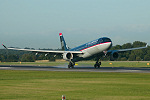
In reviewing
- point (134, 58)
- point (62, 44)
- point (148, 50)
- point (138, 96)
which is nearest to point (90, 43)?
point (62, 44)

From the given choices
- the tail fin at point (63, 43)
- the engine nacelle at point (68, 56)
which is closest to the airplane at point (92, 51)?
the engine nacelle at point (68, 56)

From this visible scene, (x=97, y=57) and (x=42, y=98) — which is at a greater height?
(x=97, y=57)

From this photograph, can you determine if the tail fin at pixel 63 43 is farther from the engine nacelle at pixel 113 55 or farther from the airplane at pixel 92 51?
the engine nacelle at pixel 113 55

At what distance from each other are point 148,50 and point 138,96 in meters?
168

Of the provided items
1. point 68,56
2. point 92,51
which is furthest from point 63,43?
point 92,51

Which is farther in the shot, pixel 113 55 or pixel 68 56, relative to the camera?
pixel 113 55

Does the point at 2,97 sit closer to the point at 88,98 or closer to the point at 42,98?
the point at 42,98

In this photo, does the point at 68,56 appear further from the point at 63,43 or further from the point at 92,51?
the point at 63,43

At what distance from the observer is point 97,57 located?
221ft

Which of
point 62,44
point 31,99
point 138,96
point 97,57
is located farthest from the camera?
point 62,44

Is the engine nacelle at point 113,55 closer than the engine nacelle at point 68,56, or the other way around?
the engine nacelle at point 68,56

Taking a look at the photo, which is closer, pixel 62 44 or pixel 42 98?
pixel 42 98

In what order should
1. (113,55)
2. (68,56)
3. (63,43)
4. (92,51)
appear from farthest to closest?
1. (63,43)
2. (113,55)
3. (68,56)
4. (92,51)

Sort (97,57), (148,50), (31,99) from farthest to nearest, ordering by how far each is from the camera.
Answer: (148,50)
(97,57)
(31,99)
